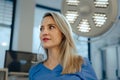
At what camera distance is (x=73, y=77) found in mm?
1042

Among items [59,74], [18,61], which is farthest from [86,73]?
[18,61]

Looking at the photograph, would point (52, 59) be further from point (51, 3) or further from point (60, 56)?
point (51, 3)

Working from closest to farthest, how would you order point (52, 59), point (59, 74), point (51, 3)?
1. point (59, 74)
2. point (52, 59)
3. point (51, 3)

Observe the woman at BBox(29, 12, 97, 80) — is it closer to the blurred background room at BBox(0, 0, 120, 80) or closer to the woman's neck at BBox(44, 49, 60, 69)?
the woman's neck at BBox(44, 49, 60, 69)

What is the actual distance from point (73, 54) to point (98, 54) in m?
2.52

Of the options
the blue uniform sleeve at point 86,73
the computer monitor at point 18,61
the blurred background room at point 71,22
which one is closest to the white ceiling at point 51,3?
the blurred background room at point 71,22

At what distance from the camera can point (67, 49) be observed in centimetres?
114

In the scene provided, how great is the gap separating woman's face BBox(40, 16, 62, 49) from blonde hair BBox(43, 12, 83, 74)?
0.08 feet

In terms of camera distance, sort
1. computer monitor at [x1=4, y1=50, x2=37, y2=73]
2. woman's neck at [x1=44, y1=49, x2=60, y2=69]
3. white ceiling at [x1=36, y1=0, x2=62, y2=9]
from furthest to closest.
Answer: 1. white ceiling at [x1=36, y1=0, x2=62, y2=9]
2. computer monitor at [x1=4, y1=50, x2=37, y2=73]
3. woman's neck at [x1=44, y1=49, x2=60, y2=69]

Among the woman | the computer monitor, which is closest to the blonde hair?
the woman

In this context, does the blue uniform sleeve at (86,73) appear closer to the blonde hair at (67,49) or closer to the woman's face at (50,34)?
the blonde hair at (67,49)

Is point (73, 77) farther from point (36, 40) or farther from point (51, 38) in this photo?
point (36, 40)

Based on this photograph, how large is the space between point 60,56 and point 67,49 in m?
0.06

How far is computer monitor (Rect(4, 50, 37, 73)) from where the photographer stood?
2.41 m
